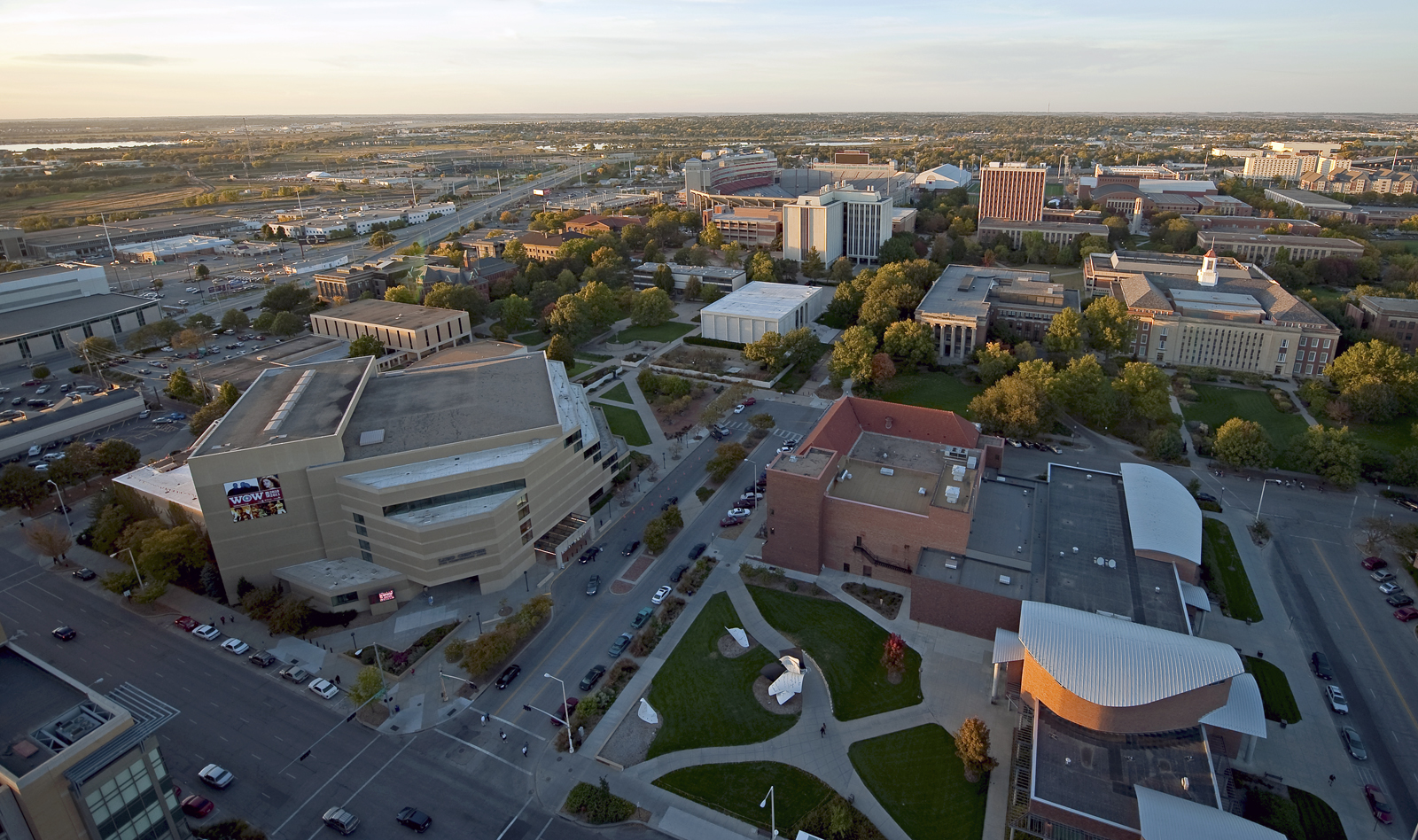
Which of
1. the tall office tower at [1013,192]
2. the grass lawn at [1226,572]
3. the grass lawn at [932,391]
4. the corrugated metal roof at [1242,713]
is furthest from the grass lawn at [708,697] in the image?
the tall office tower at [1013,192]

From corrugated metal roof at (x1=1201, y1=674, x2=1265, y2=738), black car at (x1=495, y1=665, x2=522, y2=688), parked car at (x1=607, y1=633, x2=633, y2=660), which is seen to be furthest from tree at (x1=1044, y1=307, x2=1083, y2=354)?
black car at (x1=495, y1=665, x2=522, y2=688)

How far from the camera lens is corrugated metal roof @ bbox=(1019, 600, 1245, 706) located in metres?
37.7

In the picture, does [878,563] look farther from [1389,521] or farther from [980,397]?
[1389,521]

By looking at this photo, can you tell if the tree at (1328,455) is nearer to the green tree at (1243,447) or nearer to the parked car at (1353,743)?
the green tree at (1243,447)

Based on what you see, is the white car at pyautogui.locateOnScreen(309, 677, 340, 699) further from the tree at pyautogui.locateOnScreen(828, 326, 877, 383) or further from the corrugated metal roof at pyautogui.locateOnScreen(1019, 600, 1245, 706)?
the tree at pyautogui.locateOnScreen(828, 326, 877, 383)

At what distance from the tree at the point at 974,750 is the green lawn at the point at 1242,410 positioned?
192 ft

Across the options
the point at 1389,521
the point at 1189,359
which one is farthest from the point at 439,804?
the point at 1189,359

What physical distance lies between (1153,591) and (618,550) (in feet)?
126

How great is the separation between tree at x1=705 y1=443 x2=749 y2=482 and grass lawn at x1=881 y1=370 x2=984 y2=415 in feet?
88.3

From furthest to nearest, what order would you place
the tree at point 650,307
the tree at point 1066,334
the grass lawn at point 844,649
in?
the tree at point 650,307 → the tree at point 1066,334 → the grass lawn at point 844,649

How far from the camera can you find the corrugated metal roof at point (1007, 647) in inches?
1705

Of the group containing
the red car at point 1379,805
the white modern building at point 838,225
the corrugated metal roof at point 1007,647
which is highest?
the white modern building at point 838,225

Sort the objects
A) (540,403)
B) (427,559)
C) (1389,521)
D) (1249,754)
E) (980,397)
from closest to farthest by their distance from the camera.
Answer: (1249,754) → (427,559) → (1389,521) → (540,403) → (980,397)

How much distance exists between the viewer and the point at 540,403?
64.1 meters
